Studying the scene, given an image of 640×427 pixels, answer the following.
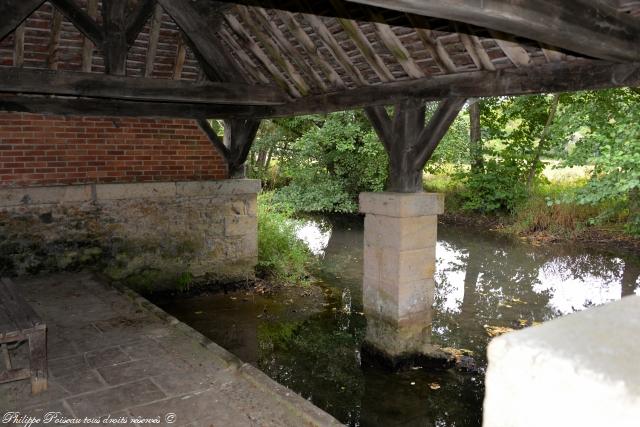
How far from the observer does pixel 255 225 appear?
812cm

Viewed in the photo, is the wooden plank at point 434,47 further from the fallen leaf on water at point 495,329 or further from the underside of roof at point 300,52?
the fallen leaf on water at point 495,329

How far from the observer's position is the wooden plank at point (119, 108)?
601 centimetres

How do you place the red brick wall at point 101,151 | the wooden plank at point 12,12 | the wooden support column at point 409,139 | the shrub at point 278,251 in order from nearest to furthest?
the wooden plank at point 12,12 → the wooden support column at point 409,139 → the red brick wall at point 101,151 → the shrub at point 278,251

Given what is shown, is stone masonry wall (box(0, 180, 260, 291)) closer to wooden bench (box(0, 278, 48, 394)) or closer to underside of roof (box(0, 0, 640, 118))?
underside of roof (box(0, 0, 640, 118))

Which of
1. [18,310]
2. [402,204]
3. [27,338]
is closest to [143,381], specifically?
[27,338]

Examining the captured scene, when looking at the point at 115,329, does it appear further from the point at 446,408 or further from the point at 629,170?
the point at 629,170

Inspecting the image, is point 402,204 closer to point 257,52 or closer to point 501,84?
point 501,84

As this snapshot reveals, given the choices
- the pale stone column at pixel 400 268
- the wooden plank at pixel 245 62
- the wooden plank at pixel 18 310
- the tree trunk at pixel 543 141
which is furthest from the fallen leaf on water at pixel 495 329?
the tree trunk at pixel 543 141

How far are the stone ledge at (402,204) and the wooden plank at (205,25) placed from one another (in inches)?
89.6

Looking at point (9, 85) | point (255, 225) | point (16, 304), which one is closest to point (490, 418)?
point (16, 304)

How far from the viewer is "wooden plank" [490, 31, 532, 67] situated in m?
3.67

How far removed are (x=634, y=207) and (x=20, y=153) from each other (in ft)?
40.6

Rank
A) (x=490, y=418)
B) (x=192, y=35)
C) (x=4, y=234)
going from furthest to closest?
1. (x=4, y=234)
2. (x=192, y=35)
3. (x=490, y=418)

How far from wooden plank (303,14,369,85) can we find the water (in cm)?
311
